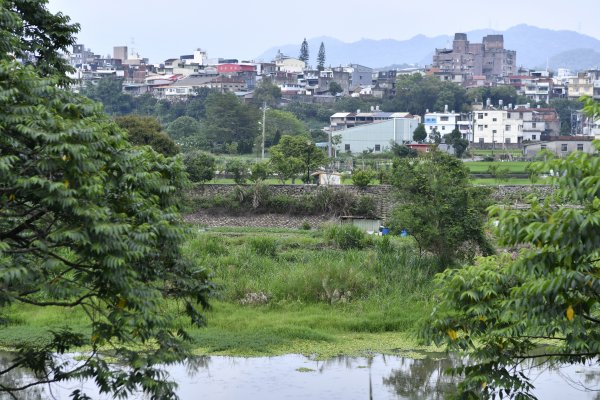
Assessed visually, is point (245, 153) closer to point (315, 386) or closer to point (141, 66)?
point (315, 386)

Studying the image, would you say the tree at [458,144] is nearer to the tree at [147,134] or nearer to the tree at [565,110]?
the tree at [147,134]

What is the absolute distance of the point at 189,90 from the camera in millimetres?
91812

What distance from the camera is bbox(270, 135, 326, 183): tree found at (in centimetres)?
4309

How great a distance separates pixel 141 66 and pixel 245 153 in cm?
5941

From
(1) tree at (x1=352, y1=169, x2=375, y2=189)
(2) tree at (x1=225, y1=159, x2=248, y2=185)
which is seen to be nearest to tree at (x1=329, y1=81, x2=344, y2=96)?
(2) tree at (x1=225, y1=159, x2=248, y2=185)

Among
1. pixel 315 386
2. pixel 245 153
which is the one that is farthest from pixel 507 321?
pixel 245 153

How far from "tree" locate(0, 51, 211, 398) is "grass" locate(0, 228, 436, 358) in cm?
635

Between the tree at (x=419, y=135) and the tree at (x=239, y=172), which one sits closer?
the tree at (x=239, y=172)

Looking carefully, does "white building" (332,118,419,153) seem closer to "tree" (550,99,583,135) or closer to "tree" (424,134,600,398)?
"tree" (550,99,583,135)

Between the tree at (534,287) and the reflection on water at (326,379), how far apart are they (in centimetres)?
342

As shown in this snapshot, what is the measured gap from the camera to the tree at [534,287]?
7836mm

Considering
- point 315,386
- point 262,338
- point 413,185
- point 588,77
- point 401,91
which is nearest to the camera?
point 315,386

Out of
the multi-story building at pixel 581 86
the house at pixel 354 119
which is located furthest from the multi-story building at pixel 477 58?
the house at pixel 354 119

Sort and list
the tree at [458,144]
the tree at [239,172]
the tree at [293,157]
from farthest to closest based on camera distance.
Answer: the tree at [458,144]
the tree at [293,157]
the tree at [239,172]
